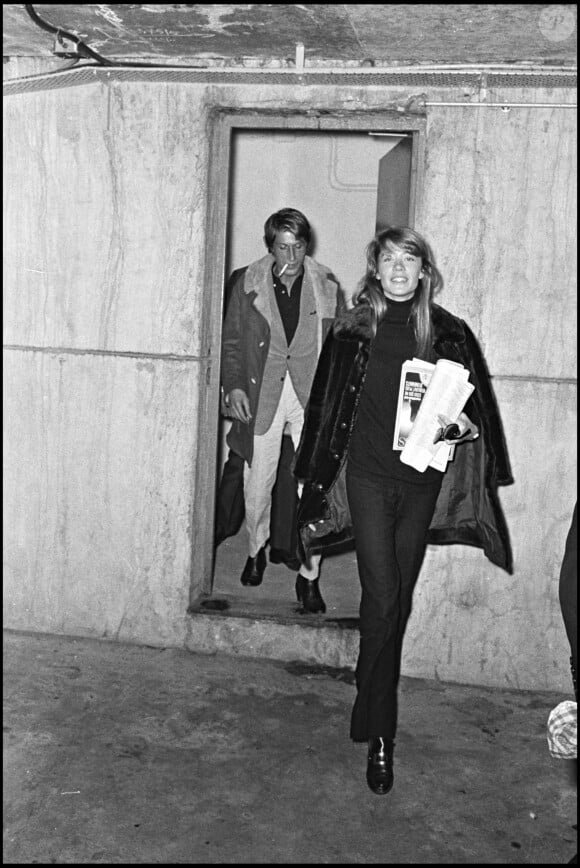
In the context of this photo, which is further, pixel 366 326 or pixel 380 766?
pixel 366 326

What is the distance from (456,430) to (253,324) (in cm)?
214

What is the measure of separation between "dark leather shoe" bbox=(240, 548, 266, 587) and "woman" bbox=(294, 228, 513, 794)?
1838 mm

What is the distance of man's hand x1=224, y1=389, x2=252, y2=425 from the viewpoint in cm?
555

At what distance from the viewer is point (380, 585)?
3.85m

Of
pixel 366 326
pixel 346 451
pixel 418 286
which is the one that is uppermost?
pixel 418 286

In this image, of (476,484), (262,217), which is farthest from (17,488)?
(262,217)

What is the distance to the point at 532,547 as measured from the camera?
195 inches

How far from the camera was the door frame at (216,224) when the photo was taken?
5008 millimetres

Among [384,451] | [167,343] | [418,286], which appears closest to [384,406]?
[384,451]

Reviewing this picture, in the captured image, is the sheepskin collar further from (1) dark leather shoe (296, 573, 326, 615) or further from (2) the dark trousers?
(1) dark leather shoe (296, 573, 326, 615)

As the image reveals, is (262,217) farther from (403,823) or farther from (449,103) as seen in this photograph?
(403,823)

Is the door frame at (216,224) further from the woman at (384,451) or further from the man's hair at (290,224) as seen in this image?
the woman at (384,451)

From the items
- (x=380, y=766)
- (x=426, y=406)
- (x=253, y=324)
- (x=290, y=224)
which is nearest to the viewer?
(x=426, y=406)

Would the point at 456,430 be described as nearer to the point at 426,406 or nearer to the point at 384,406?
the point at 426,406
